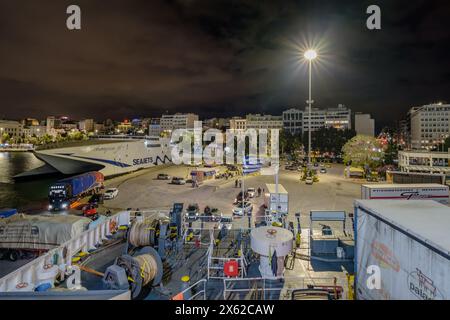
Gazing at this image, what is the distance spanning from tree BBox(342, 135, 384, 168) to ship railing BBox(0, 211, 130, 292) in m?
47.5

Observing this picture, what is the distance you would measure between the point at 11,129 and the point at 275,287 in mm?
217942

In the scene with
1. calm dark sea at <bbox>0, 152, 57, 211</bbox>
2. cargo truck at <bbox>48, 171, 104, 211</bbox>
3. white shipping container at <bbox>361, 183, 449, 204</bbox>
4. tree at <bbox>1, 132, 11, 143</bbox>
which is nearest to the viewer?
white shipping container at <bbox>361, 183, 449, 204</bbox>

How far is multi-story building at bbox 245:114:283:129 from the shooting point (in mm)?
155875

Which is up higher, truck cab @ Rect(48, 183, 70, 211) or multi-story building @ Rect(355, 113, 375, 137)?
multi-story building @ Rect(355, 113, 375, 137)

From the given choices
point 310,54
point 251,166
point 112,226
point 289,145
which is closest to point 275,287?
point 112,226

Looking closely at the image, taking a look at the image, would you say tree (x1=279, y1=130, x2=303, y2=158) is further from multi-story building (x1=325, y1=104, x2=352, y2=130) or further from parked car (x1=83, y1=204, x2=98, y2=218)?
parked car (x1=83, y1=204, x2=98, y2=218)

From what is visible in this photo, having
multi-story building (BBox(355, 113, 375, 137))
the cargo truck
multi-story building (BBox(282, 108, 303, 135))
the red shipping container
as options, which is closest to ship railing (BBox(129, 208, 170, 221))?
the red shipping container

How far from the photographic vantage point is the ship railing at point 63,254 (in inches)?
341

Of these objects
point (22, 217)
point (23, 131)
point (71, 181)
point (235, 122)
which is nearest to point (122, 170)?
point (71, 181)

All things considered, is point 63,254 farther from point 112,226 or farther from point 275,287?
point 275,287

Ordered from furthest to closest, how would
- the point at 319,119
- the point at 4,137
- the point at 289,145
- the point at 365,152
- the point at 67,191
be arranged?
1. the point at 4,137
2. the point at 319,119
3. the point at 289,145
4. the point at 365,152
5. the point at 67,191

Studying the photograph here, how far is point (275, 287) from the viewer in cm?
964

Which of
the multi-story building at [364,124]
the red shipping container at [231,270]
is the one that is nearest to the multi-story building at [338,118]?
the multi-story building at [364,124]
